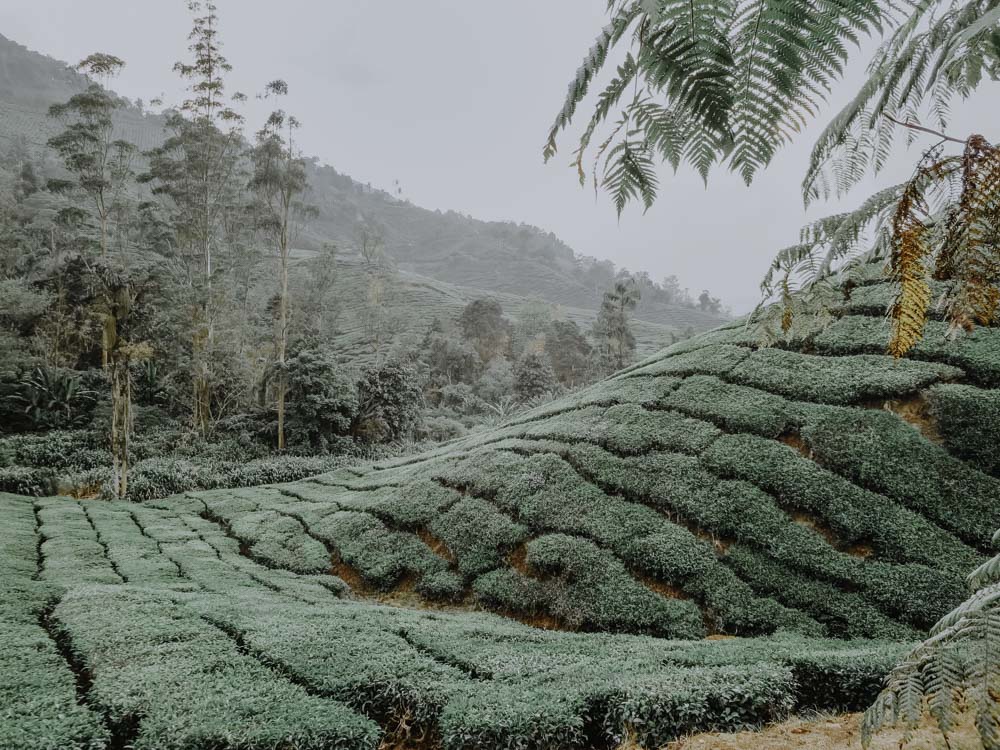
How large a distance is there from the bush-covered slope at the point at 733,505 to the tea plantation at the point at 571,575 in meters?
0.02

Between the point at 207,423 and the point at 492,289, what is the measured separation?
182 feet

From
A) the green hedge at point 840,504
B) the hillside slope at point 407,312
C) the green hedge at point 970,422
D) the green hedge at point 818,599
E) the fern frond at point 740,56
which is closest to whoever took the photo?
the fern frond at point 740,56

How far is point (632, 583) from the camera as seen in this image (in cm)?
475

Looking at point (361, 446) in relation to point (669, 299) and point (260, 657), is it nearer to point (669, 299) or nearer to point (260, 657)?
point (260, 657)

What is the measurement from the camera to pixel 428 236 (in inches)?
3531

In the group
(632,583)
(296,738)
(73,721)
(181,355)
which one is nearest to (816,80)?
(296,738)

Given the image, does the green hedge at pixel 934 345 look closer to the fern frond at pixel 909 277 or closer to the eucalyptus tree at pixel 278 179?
the fern frond at pixel 909 277

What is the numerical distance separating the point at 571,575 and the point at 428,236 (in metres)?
89.3

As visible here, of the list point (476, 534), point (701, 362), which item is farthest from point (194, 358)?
point (701, 362)

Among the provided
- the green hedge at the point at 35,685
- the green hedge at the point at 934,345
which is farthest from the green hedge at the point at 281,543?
the green hedge at the point at 934,345

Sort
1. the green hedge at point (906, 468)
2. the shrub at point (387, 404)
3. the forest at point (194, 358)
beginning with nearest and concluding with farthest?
the green hedge at point (906, 468), the forest at point (194, 358), the shrub at point (387, 404)

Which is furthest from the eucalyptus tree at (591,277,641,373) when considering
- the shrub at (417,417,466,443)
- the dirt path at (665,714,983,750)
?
the dirt path at (665,714,983,750)

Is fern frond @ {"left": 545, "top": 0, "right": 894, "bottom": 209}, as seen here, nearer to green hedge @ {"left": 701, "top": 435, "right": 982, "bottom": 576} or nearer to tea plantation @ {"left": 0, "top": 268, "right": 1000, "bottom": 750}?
tea plantation @ {"left": 0, "top": 268, "right": 1000, "bottom": 750}

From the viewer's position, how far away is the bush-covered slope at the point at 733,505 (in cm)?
434
